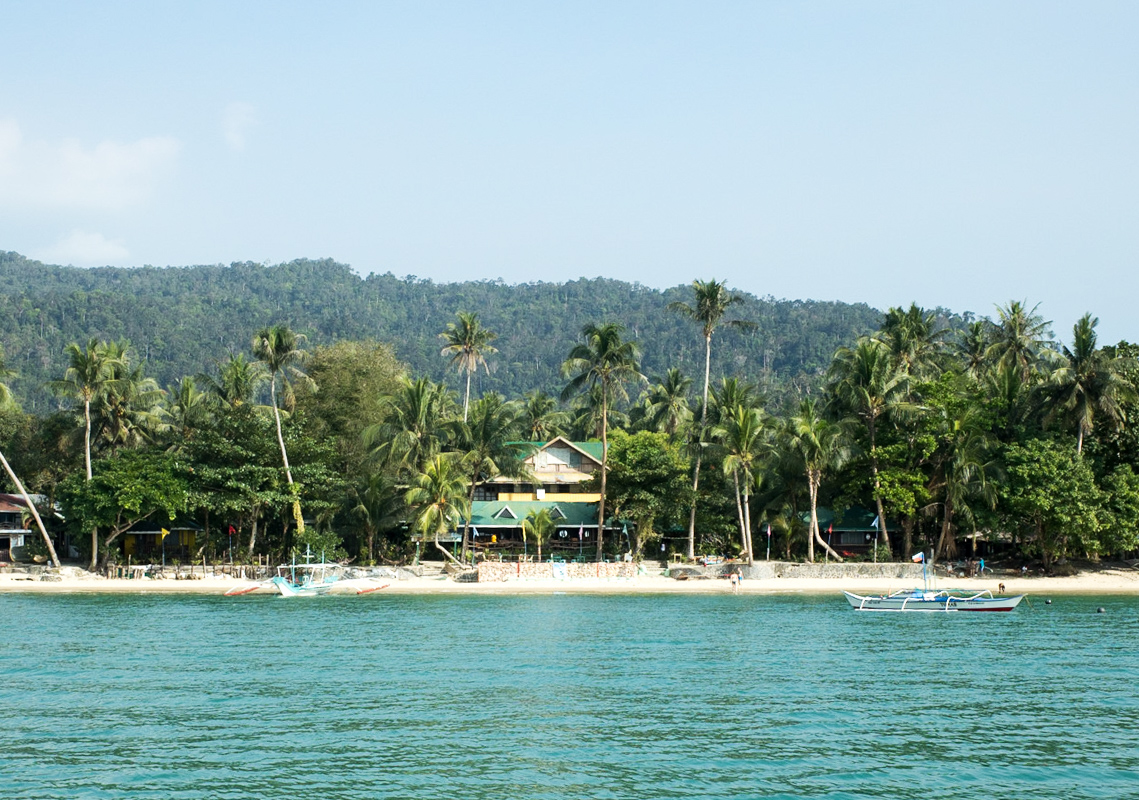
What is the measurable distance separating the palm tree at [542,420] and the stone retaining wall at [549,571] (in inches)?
1418

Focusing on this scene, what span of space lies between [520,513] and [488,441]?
7781 mm

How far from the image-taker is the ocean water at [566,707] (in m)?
20.7

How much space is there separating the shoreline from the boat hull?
26.8 feet

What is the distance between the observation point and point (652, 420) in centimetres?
8956

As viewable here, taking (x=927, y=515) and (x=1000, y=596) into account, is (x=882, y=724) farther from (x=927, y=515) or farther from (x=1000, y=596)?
(x=927, y=515)

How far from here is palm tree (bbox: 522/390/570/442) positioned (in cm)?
10206

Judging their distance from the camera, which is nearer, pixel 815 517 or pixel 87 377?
pixel 87 377

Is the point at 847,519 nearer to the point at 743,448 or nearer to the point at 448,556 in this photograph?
the point at 743,448

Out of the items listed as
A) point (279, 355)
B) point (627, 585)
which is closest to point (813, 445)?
point (627, 585)

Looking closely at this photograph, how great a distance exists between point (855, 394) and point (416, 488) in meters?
26.2

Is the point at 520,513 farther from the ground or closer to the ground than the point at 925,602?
farther from the ground

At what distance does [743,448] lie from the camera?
64.4 metres

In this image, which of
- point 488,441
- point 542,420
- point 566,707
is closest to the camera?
point 566,707

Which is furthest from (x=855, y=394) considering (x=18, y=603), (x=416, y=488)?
(x=18, y=603)
